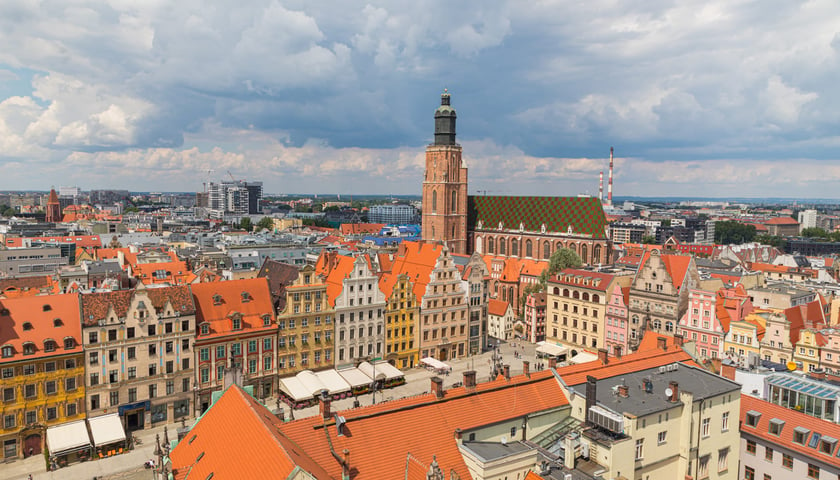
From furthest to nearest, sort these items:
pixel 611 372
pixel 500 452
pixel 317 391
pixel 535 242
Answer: pixel 535 242 < pixel 317 391 < pixel 611 372 < pixel 500 452

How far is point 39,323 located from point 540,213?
119166 mm

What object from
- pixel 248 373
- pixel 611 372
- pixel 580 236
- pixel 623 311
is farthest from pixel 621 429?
pixel 580 236

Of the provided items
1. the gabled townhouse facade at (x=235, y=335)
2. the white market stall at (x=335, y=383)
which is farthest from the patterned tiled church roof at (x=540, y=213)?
the gabled townhouse facade at (x=235, y=335)

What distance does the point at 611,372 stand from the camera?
139 ft

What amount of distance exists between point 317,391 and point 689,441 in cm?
3973

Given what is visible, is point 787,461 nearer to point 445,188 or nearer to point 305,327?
point 305,327

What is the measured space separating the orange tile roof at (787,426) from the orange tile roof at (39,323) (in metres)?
59.5

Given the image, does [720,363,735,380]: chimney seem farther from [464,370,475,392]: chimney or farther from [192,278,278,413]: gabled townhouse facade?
[192,278,278,413]: gabled townhouse facade

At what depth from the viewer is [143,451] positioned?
53.3 m

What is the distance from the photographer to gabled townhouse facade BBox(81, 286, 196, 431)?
55.6 m

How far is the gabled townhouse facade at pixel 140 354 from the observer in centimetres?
5556

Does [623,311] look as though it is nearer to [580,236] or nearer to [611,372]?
[611,372]

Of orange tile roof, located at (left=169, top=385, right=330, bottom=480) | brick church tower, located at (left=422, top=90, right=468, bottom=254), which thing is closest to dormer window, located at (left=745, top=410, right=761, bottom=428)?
orange tile roof, located at (left=169, top=385, right=330, bottom=480)

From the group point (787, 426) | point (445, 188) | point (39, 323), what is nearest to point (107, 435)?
point (39, 323)
